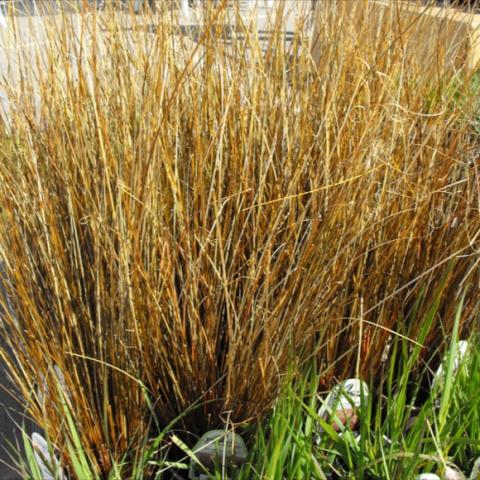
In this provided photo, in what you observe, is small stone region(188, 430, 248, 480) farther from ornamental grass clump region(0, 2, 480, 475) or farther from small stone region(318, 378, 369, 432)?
small stone region(318, 378, 369, 432)

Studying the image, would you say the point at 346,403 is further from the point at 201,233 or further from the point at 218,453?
the point at 201,233

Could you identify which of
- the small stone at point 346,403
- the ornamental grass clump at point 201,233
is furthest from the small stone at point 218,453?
the small stone at point 346,403

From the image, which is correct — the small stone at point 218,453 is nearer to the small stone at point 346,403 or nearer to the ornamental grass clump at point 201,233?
the ornamental grass clump at point 201,233

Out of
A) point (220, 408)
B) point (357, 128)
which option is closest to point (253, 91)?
point (357, 128)

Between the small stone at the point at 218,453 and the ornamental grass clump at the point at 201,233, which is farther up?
the ornamental grass clump at the point at 201,233

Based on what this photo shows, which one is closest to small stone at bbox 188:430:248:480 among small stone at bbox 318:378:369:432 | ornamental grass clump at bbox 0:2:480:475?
ornamental grass clump at bbox 0:2:480:475

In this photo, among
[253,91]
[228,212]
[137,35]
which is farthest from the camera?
[137,35]

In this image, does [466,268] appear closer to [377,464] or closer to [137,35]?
[377,464]

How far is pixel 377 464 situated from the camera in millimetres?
1158

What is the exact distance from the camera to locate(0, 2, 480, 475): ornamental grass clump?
1177 millimetres

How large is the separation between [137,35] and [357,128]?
0.61 m

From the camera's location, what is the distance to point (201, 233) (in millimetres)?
1304

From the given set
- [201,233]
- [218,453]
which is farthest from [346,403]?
[201,233]

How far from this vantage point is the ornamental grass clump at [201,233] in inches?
46.3
